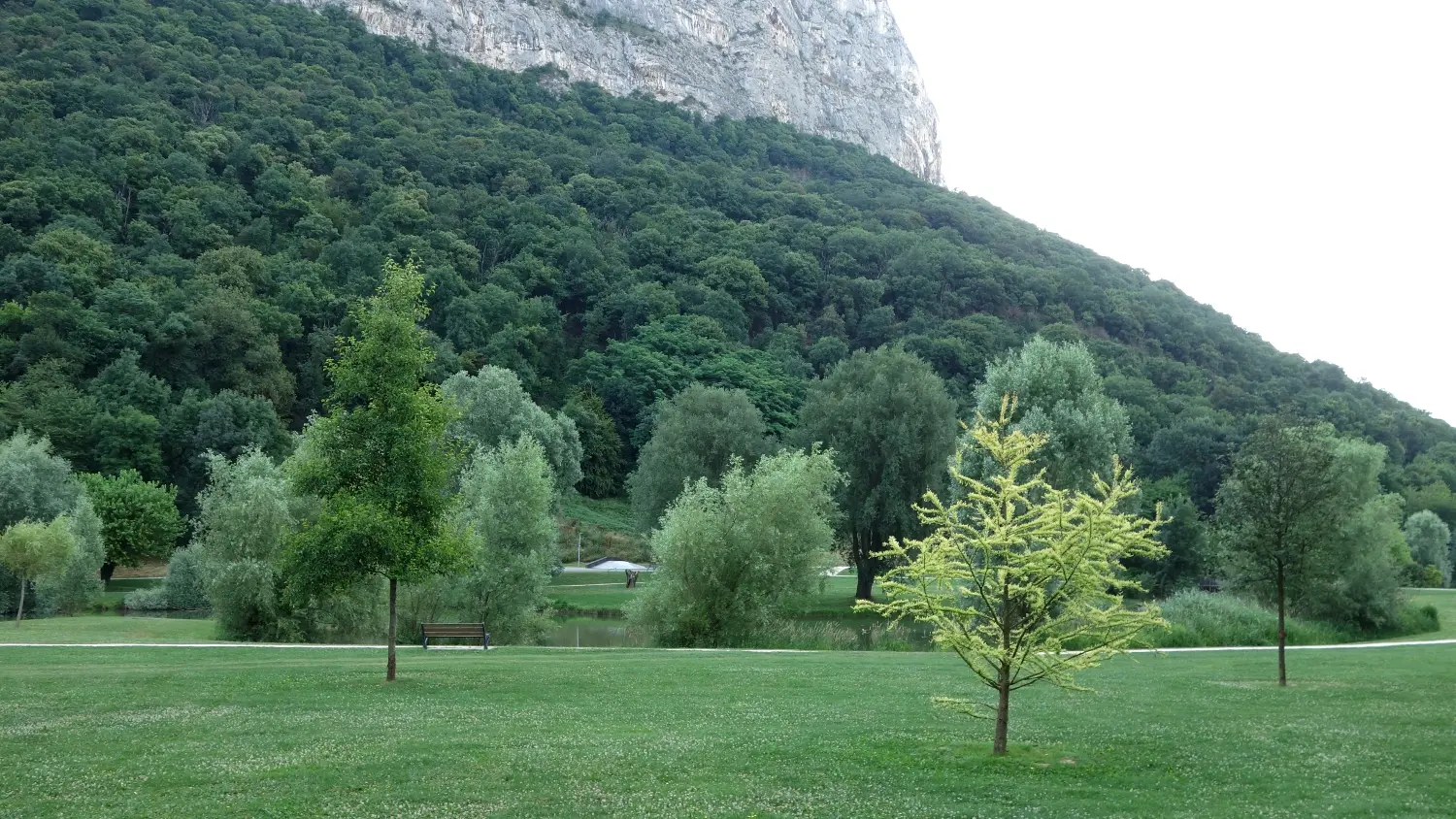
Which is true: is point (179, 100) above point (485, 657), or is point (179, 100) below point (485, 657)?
above

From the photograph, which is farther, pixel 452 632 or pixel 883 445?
pixel 883 445

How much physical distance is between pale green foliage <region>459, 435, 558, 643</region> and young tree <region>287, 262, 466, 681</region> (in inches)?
624

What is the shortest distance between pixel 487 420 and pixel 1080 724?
160 feet

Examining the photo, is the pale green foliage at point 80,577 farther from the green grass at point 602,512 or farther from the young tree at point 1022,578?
the young tree at point 1022,578

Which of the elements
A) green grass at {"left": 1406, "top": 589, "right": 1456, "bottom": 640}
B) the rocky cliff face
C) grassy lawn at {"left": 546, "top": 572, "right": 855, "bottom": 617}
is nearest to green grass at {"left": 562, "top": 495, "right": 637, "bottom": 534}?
grassy lawn at {"left": 546, "top": 572, "right": 855, "bottom": 617}

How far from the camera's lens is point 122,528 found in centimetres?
5778

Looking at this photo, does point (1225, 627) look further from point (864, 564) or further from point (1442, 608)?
point (1442, 608)

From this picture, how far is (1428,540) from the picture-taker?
78.5m

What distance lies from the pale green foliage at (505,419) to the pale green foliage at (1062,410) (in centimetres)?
2694

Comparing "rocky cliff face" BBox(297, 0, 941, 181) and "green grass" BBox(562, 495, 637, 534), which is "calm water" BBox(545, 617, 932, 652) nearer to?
"green grass" BBox(562, 495, 637, 534)

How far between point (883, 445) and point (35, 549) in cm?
3617

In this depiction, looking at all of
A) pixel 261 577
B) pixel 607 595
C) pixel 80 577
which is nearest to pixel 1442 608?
pixel 607 595

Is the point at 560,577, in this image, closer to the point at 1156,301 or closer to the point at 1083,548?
the point at 1083,548

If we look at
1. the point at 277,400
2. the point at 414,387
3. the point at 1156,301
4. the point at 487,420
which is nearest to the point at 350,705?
the point at 414,387
